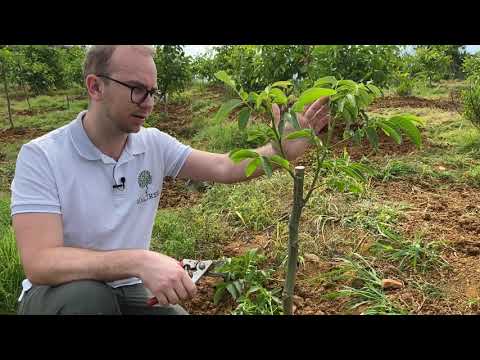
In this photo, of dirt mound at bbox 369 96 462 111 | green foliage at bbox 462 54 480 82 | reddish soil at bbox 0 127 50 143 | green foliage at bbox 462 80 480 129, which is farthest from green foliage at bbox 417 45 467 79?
reddish soil at bbox 0 127 50 143

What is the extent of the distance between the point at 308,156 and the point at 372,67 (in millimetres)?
1082

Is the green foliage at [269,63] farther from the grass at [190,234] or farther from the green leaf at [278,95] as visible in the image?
the green leaf at [278,95]

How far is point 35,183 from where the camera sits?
4.88ft

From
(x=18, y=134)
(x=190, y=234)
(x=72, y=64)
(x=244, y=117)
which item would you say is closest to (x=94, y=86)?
(x=244, y=117)

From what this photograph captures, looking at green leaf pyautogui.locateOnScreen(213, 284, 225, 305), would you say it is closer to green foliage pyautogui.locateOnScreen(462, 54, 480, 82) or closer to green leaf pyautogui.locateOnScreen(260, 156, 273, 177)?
green leaf pyautogui.locateOnScreen(260, 156, 273, 177)

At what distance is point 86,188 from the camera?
5.22ft

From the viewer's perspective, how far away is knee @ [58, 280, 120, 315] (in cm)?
139

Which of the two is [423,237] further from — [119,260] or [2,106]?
[2,106]

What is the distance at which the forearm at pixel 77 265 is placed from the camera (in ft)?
4.56

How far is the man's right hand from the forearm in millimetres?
64

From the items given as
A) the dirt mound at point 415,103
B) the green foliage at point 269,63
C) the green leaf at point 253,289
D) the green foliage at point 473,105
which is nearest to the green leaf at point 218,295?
the green leaf at point 253,289

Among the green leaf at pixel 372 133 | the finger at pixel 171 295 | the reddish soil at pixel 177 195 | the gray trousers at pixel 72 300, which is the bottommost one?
the reddish soil at pixel 177 195

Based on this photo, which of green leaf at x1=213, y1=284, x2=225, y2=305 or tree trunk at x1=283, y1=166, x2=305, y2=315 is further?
green leaf at x1=213, y1=284, x2=225, y2=305

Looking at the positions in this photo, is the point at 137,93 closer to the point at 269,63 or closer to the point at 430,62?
the point at 269,63
